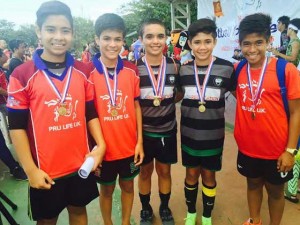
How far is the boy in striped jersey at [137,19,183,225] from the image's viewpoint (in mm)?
2572

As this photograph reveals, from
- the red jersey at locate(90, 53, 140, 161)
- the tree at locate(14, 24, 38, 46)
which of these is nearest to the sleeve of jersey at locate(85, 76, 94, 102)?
the red jersey at locate(90, 53, 140, 161)

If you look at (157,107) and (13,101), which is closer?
(13,101)

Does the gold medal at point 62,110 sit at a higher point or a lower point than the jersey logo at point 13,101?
lower

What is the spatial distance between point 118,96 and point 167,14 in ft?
63.8

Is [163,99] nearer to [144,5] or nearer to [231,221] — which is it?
[231,221]

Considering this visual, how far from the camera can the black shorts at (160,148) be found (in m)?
2.67

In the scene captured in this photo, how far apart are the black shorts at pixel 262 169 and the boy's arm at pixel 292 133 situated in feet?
0.27

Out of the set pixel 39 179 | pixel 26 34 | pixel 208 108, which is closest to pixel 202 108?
pixel 208 108

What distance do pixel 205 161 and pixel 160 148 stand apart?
0.44 metres

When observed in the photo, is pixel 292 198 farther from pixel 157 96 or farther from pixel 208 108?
pixel 157 96

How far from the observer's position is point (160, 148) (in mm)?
2695

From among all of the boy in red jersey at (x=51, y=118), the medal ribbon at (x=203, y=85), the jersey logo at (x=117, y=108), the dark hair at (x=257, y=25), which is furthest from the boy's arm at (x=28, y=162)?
the dark hair at (x=257, y=25)

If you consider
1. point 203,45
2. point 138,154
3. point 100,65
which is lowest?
point 138,154

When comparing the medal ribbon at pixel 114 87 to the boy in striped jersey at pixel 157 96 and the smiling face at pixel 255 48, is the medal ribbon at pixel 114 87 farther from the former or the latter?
the smiling face at pixel 255 48
